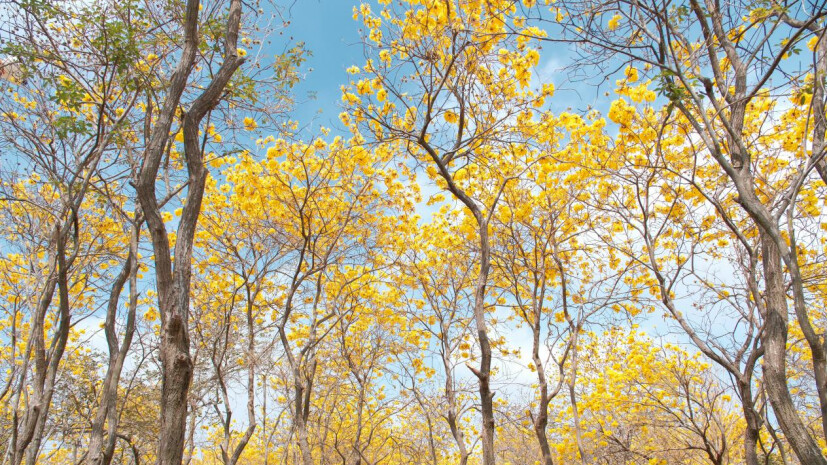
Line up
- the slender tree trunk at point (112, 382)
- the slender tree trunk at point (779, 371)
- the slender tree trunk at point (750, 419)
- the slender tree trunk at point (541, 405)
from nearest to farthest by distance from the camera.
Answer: the slender tree trunk at point (779, 371), the slender tree trunk at point (112, 382), the slender tree trunk at point (750, 419), the slender tree trunk at point (541, 405)

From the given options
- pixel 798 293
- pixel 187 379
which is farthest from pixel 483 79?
pixel 187 379

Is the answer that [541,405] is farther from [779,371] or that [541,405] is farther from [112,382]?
[112,382]

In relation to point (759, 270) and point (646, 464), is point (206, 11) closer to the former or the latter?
point (759, 270)

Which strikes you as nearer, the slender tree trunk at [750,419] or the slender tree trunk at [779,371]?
the slender tree trunk at [779,371]

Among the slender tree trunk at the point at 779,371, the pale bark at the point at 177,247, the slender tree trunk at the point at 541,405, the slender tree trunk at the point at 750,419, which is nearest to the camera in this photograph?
the pale bark at the point at 177,247

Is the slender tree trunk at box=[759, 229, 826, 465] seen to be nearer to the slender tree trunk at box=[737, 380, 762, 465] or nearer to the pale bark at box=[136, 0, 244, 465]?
the slender tree trunk at box=[737, 380, 762, 465]

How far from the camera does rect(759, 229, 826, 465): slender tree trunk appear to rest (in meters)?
2.92

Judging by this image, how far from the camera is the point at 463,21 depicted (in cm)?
366

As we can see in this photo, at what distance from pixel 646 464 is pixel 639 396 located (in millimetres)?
1385

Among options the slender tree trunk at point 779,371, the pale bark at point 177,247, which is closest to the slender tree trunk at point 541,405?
the slender tree trunk at point 779,371

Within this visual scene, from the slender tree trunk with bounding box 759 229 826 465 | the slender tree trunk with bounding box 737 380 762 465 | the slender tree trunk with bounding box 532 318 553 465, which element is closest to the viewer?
the slender tree trunk with bounding box 759 229 826 465

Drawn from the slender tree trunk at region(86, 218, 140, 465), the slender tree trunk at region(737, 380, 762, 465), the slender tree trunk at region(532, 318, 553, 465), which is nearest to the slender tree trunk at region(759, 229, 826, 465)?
the slender tree trunk at region(737, 380, 762, 465)

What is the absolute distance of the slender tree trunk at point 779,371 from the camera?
2.92m

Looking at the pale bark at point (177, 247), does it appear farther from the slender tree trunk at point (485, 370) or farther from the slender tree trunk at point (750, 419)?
the slender tree trunk at point (750, 419)
